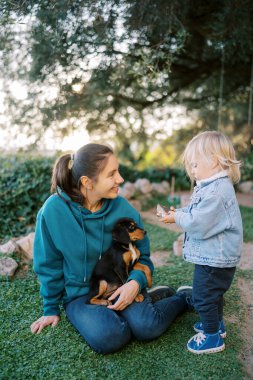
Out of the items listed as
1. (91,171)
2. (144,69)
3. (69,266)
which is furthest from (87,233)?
(144,69)

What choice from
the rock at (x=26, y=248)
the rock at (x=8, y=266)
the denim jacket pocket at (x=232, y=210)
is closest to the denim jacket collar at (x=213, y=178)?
the denim jacket pocket at (x=232, y=210)

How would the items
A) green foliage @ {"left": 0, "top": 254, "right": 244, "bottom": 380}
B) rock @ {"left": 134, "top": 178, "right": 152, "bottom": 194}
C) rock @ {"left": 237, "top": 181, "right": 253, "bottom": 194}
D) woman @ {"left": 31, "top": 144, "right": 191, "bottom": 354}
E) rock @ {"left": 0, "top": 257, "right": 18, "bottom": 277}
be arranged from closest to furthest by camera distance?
green foliage @ {"left": 0, "top": 254, "right": 244, "bottom": 380} → woman @ {"left": 31, "top": 144, "right": 191, "bottom": 354} → rock @ {"left": 0, "top": 257, "right": 18, "bottom": 277} → rock @ {"left": 134, "top": 178, "right": 152, "bottom": 194} → rock @ {"left": 237, "top": 181, "right": 253, "bottom": 194}

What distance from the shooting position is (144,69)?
4.48m

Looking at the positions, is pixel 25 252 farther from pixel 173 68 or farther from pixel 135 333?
pixel 173 68

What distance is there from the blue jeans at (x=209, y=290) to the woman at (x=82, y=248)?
0.97 feet

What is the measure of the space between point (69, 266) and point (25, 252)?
4.35 ft

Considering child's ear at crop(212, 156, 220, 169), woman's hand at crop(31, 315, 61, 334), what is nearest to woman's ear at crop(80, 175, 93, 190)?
child's ear at crop(212, 156, 220, 169)

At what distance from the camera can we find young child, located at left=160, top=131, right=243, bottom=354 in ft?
7.36

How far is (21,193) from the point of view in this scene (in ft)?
16.3

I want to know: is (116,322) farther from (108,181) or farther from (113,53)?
(113,53)

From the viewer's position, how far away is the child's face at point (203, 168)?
91.1 inches

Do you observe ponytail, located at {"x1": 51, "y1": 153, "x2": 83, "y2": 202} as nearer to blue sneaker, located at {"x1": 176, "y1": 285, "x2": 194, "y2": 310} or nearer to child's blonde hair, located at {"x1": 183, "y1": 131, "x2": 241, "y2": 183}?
child's blonde hair, located at {"x1": 183, "y1": 131, "x2": 241, "y2": 183}

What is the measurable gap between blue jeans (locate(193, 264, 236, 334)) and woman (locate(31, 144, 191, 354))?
0.29 metres

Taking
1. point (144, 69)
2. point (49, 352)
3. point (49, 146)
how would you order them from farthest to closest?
point (49, 146) → point (144, 69) → point (49, 352)
